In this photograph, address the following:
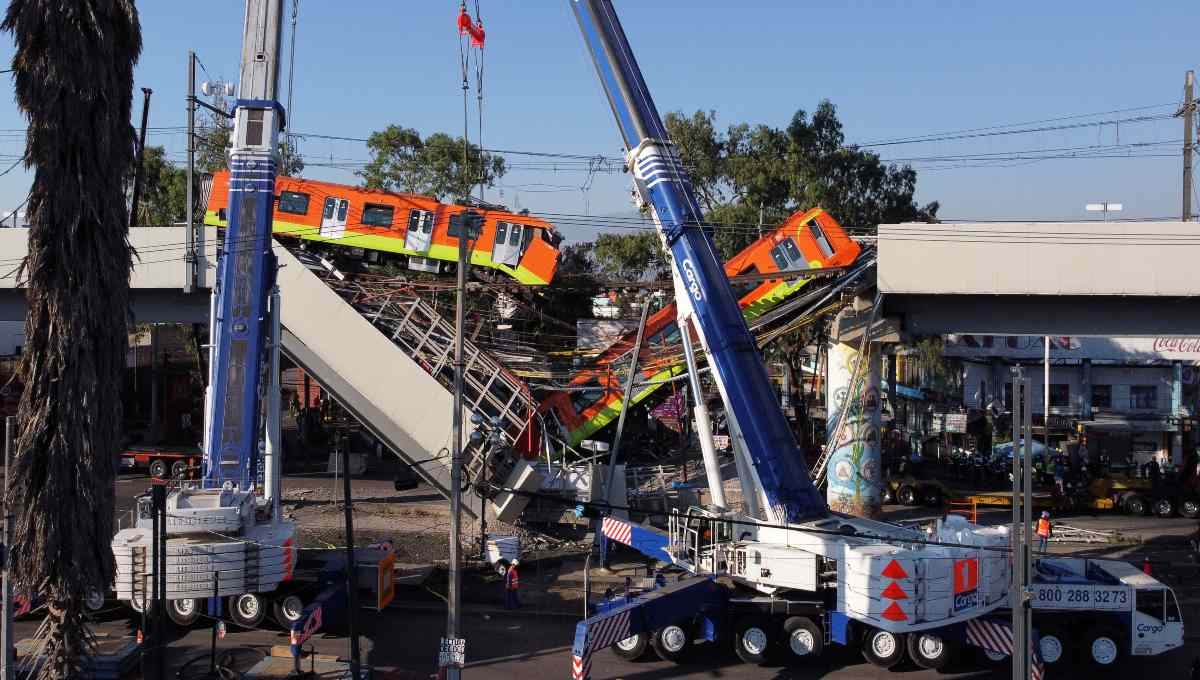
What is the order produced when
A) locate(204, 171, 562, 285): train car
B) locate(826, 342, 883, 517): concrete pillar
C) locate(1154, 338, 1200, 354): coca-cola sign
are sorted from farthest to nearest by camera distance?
locate(1154, 338, 1200, 354): coca-cola sign
locate(204, 171, 562, 285): train car
locate(826, 342, 883, 517): concrete pillar

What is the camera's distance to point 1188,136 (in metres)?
44.6

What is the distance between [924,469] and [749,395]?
2957cm

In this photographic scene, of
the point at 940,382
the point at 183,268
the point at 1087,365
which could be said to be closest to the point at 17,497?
the point at 183,268

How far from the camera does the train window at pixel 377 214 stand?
3862 centimetres

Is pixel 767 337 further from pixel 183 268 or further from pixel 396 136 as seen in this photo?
pixel 396 136

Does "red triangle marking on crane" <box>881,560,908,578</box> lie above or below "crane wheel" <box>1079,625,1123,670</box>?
above

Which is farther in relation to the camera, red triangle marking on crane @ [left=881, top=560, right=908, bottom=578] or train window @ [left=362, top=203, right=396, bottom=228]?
train window @ [left=362, top=203, right=396, bottom=228]

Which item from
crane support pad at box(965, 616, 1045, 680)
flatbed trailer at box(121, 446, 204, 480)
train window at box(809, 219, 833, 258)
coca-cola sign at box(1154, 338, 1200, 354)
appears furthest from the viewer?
coca-cola sign at box(1154, 338, 1200, 354)

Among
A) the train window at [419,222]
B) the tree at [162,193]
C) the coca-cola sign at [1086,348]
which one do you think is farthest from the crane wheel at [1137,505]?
the tree at [162,193]

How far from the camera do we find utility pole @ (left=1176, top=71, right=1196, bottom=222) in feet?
145

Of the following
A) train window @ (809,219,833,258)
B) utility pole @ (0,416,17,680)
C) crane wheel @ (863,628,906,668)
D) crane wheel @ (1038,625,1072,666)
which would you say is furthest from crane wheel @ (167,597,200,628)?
train window @ (809,219,833,258)

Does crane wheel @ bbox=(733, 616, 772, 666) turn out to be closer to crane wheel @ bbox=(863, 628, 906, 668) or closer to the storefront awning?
crane wheel @ bbox=(863, 628, 906, 668)

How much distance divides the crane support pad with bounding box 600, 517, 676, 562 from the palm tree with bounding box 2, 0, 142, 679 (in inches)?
405

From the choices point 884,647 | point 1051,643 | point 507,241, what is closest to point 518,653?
point 884,647
